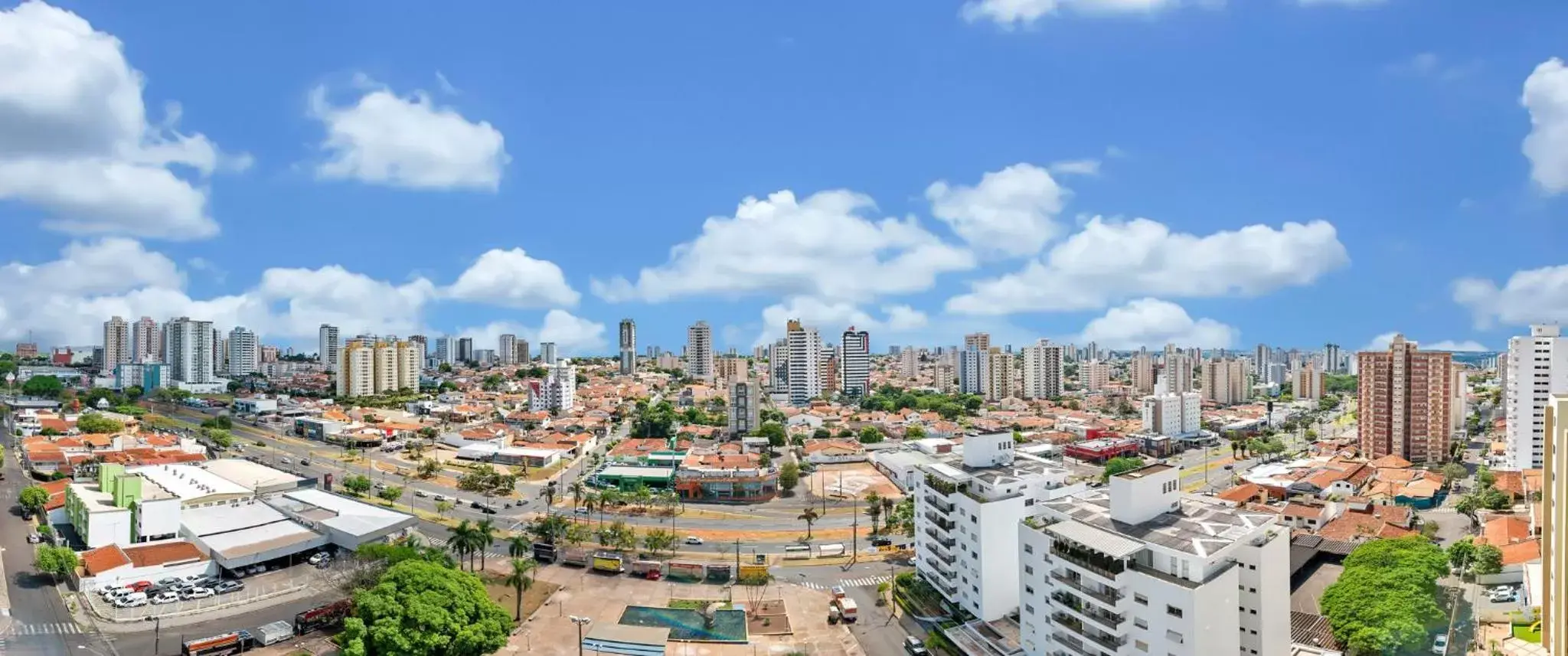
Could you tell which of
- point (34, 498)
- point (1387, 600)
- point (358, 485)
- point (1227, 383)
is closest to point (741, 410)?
point (358, 485)

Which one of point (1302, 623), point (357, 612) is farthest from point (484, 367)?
point (1302, 623)

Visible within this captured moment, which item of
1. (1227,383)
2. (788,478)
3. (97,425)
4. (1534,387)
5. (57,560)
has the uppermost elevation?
(1534,387)

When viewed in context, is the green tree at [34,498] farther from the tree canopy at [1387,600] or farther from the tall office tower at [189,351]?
the tall office tower at [189,351]

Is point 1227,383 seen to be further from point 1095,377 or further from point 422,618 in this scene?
point 422,618

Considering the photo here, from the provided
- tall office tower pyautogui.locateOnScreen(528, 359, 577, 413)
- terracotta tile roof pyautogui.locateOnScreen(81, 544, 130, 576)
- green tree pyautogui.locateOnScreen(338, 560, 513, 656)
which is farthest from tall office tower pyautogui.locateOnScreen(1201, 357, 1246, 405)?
terracotta tile roof pyautogui.locateOnScreen(81, 544, 130, 576)

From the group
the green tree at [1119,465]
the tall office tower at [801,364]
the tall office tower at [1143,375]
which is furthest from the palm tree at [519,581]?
the tall office tower at [1143,375]
